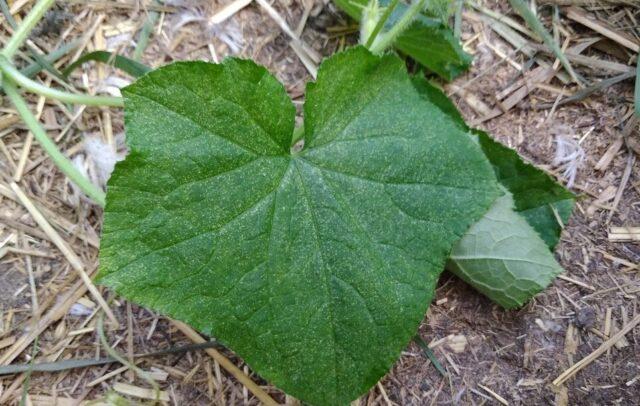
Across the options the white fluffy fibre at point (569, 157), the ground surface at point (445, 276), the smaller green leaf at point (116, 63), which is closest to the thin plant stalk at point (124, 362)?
the ground surface at point (445, 276)

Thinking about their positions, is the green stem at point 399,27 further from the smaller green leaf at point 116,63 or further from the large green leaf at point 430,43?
the smaller green leaf at point 116,63

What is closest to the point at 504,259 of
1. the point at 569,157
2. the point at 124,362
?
the point at 569,157

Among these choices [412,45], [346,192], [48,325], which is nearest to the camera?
[346,192]

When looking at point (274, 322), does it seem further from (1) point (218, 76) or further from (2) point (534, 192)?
(2) point (534, 192)

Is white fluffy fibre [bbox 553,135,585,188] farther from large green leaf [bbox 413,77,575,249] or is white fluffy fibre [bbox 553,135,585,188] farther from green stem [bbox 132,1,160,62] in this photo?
green stem [bbox 132,1,160,62]

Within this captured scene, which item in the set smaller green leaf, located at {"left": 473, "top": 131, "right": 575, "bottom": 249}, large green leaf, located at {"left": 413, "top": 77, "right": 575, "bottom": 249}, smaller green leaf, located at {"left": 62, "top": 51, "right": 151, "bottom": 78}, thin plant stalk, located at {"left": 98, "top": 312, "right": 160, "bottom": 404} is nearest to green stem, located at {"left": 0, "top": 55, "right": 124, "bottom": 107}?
smaller green leaf, located at {"left": 62, "top": 51, "right": 151, "bottom": 78}

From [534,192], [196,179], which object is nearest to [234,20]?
[196,179]
